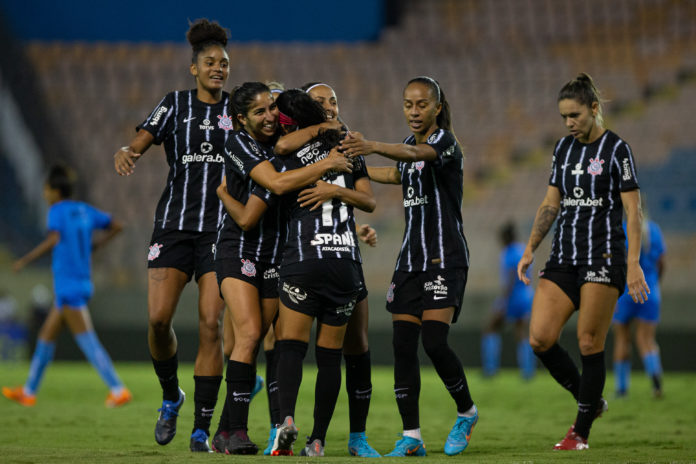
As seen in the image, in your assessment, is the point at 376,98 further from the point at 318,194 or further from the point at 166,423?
the point at 318,194

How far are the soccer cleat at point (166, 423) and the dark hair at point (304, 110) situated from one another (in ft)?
6.50

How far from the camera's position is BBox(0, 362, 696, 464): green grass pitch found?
4836mm

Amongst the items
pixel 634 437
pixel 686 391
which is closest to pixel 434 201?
pixel 634 437

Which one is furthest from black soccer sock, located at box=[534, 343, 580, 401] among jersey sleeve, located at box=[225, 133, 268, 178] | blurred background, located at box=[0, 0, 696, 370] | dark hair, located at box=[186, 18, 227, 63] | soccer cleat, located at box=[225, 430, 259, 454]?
blurred background, located at box=[0, 0, 696, 370]

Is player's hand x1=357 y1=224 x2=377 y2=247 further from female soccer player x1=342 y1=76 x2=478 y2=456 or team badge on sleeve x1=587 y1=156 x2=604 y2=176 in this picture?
team badge on sleeve x1=587 y1=156 x2=604 y2=176

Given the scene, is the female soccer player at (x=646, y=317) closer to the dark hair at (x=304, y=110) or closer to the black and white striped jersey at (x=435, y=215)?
the black and white striped jersey at (x=435, y=215)

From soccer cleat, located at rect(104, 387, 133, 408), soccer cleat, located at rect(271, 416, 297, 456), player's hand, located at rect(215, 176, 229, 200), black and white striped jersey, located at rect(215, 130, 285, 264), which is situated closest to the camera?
soccer cleat, located at rect(271, 416, 297, 456)

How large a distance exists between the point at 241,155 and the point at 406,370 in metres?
1.55

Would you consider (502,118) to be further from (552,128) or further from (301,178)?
(301,178)

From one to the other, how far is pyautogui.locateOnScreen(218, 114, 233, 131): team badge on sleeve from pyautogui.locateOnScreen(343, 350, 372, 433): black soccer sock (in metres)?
1.62

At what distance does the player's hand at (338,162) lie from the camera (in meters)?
4.78

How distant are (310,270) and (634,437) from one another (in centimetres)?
287

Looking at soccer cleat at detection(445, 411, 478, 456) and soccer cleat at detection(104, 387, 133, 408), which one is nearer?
soccer cleat at detection(445, 411, 478, 456)

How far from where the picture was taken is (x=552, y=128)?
764 inches
